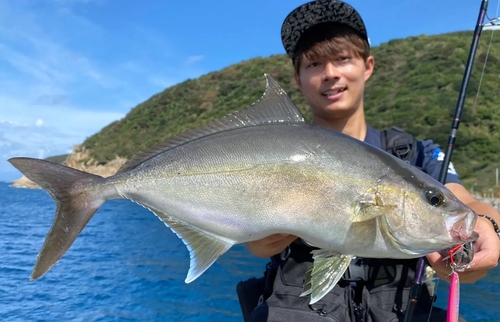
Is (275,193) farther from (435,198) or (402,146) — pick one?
(402,146)

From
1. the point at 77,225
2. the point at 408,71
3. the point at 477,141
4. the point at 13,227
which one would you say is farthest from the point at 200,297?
the point at 408,71

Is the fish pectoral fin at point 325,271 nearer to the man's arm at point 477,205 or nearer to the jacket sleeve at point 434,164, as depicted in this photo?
the man's arm at point 477,205

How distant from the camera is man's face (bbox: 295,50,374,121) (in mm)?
2762

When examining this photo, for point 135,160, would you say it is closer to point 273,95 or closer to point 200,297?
point 273,95

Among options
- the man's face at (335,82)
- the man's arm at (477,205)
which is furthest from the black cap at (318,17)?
the man's arm at (477,205)

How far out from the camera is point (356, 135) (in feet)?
9.84

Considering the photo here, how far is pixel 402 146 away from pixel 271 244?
1.12 metres

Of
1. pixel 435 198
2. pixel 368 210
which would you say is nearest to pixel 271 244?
pixel 368 210

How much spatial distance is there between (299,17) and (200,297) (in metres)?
7.12

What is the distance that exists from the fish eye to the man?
2.05 ft

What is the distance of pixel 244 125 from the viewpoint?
7.38 ft

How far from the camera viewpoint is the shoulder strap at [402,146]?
2.77 metres

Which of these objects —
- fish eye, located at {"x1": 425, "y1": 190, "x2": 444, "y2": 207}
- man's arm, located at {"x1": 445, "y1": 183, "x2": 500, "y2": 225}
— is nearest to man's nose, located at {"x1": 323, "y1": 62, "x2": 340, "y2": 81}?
man's arm, located at {"x1": 445, "y1": 183, "x2": 500, "y2": 225}

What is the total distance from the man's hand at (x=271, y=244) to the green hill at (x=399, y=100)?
1873 cm
